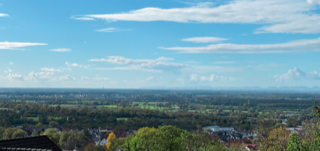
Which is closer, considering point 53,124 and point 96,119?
point 53,124

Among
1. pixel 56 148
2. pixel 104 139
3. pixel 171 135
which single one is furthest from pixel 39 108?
pixel 56 148

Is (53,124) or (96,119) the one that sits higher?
(53,124)

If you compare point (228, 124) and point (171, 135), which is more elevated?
point (171, 135)

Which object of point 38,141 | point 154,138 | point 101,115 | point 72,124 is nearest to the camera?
point 38,141

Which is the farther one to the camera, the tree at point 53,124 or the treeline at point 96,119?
the treeline at point 96,119

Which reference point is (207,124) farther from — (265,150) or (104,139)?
(265,150)

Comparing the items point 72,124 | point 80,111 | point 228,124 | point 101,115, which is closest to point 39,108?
point 80,111

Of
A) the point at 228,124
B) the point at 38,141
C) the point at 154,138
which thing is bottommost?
the point at 228,124

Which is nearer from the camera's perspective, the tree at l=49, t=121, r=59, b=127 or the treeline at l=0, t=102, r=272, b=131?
the tree at l=49, t=121, r=59, b=127

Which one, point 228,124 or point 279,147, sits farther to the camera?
point 228,124

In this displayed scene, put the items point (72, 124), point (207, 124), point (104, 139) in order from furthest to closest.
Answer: point (207, 124) < point (72, 124) < point (104, 139)
